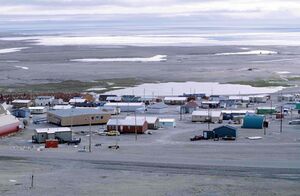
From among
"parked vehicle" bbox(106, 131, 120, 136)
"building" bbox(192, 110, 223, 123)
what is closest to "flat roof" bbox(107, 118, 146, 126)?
"parked vehicle" bbox(106, 131, 120, 136)

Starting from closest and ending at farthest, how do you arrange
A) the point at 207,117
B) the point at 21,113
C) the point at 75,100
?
1. the point at 207,117
2. the point at 21,113
3. the point at 75,100

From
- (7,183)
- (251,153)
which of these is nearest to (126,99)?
(251,153)

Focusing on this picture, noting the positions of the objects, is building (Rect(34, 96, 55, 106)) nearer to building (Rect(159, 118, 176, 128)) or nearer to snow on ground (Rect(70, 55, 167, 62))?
building (Rect(159, 118, 176, 128))

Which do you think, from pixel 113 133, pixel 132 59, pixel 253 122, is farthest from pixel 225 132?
pixel 132 59

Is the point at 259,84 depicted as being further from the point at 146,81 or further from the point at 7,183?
the point at 7,183

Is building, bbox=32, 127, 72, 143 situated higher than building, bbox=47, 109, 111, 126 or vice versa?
building, bbox=47, 109, 111, 126

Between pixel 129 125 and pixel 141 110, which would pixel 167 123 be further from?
pixel 141 110

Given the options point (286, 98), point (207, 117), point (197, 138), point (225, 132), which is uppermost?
point (286, 98)
